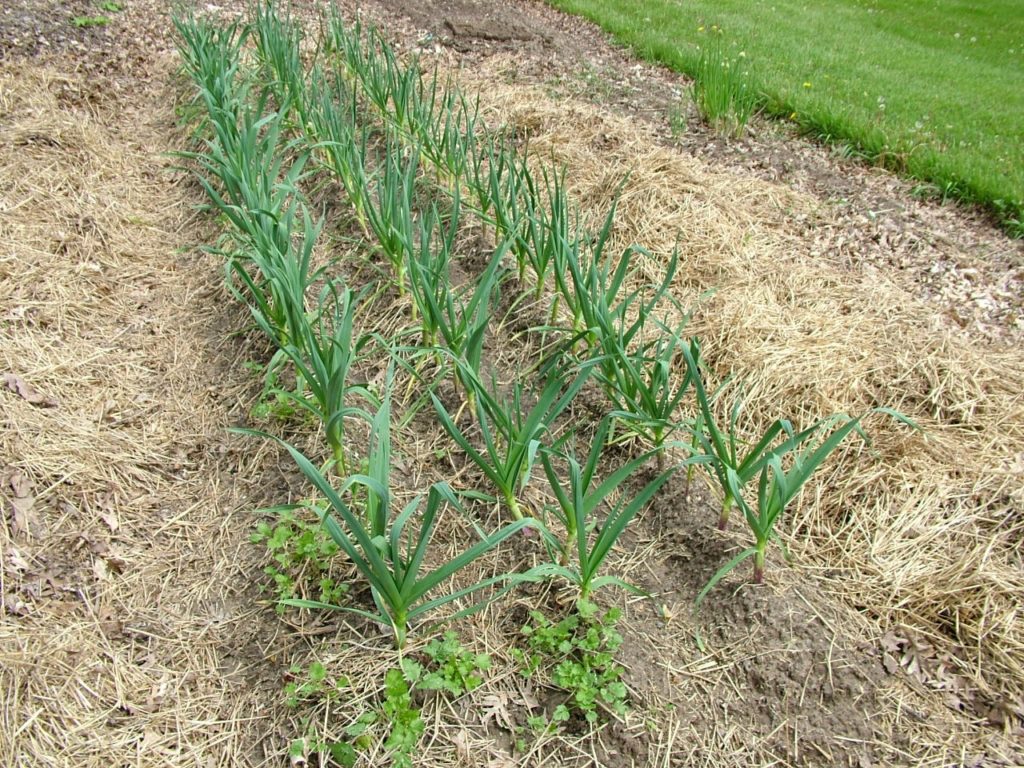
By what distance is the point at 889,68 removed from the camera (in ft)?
17.6

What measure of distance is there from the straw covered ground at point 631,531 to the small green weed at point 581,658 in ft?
0.13

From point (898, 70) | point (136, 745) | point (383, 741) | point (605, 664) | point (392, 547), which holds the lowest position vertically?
point (136, 745)

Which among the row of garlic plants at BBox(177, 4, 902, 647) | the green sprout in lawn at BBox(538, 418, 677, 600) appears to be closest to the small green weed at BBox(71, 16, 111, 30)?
the row of garlic plants at BBox(177, 4, 902, 647)

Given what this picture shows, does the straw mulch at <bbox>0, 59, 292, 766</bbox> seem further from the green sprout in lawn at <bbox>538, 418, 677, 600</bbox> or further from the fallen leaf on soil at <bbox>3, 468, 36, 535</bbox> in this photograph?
the green sprout in lawn at <bbox>538, 418, 677, 600</bbox>

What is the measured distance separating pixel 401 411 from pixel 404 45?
408 cm

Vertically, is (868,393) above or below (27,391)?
above

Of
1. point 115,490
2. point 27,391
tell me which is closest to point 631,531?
point 115,490

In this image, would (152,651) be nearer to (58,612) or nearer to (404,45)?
(58,612)

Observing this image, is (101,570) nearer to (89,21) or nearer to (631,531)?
(631,531)

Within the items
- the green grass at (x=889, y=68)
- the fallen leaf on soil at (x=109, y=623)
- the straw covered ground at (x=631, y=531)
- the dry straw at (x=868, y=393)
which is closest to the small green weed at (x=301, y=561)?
the straw covered ground at (x=631, y=531)

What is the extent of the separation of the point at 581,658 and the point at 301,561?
2.61 ft

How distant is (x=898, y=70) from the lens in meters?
5.32

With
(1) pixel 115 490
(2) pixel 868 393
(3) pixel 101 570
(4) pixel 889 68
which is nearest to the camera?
(3) pixel 101 570

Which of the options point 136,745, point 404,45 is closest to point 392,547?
point 136,745
